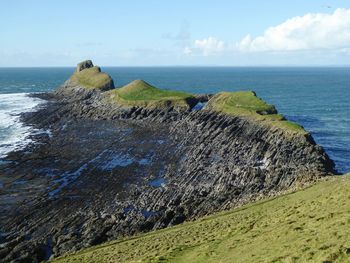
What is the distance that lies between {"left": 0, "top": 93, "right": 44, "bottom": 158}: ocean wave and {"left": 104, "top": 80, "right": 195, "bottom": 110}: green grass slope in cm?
2956

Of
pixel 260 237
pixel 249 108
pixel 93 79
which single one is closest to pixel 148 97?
pixel 249 108

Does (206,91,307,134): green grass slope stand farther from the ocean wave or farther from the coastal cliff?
the ocean wave

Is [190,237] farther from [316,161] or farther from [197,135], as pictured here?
[197,135]

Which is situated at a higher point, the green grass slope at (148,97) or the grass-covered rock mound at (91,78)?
the grass-covered rock mound at (91,78)

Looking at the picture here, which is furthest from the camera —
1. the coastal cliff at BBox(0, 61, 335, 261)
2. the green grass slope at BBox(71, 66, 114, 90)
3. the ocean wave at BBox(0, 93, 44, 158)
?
the green grass slope at BBox(71, 66, 114, 90)

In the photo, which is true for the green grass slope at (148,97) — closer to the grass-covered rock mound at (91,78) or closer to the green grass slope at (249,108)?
the green grass slope at (249,108)

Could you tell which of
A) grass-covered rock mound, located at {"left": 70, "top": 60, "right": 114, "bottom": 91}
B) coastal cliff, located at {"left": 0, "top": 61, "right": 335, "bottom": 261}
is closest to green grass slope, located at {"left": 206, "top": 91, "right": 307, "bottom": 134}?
coastal cliff, located at {"left": 0, "top": 61, "right": 335, "bottom": 261}

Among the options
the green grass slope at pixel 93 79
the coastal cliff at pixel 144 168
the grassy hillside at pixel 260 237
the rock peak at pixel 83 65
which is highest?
the rock peak at pixel 83 65

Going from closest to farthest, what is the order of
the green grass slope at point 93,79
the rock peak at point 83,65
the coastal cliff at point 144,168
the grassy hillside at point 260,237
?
1. the grassy hillside at point 260,237
2. the coastal cliff at point 144,168
3. the green grass slope at point 93,79
4. the rock peak at point 83,65

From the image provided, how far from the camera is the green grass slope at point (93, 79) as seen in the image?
151750 millimetres

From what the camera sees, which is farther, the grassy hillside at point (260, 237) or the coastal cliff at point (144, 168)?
the coastal cliff at point (144, 168)

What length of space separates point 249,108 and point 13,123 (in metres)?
62.8

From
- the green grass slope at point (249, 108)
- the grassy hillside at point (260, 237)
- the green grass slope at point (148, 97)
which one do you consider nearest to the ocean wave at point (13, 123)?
the green grass slope at point (148, 97)

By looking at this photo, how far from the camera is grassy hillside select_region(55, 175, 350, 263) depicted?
2616 cm
